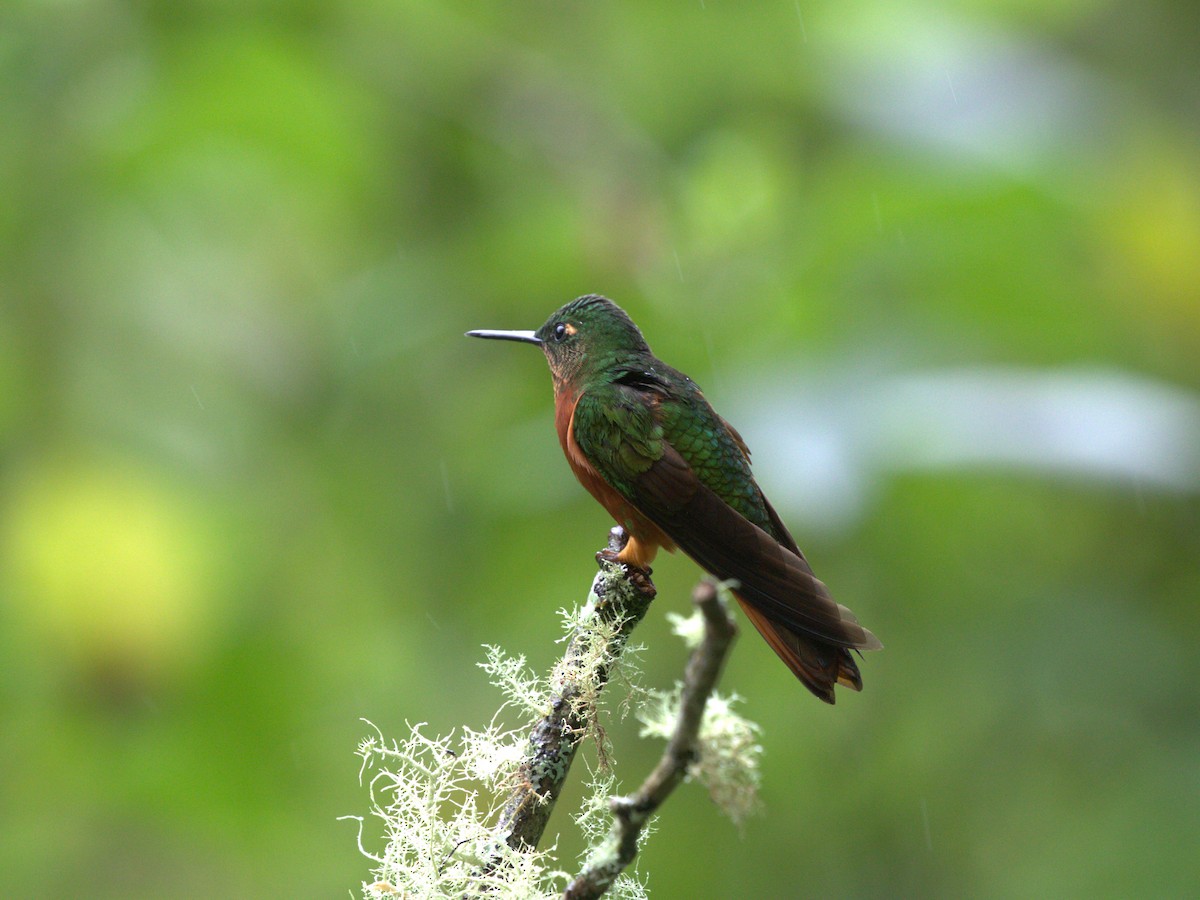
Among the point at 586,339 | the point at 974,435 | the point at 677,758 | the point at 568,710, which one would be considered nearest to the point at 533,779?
the point at 568,710

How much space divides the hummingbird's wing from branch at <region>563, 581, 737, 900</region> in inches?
29.9

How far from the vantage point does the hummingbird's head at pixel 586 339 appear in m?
2.75

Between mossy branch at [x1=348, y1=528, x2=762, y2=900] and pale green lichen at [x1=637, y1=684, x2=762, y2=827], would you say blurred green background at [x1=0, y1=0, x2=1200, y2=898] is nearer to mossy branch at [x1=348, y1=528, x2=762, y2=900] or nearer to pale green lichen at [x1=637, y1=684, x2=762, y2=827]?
mossy branch at [x1=348, y1=528, x2=762, y2=900]

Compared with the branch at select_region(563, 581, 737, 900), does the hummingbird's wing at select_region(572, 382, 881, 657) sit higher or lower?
higher

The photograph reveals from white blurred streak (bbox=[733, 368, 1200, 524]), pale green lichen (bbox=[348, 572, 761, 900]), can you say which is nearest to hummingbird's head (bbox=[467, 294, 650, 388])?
white blurred streak (bbox=[733, 368, 1200, 524])

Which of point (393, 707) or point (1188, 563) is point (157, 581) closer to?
point (393, 707)

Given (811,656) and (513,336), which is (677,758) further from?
(513,336)

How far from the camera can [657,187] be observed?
4105 mm

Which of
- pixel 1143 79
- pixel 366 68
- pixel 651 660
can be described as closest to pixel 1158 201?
pixel 1143 79

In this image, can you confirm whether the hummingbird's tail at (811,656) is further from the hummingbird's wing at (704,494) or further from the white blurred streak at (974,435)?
the white blurred streak at (974,435)

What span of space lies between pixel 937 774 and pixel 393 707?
2044 mm

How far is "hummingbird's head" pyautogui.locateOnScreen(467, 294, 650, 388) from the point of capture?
275 centimetres

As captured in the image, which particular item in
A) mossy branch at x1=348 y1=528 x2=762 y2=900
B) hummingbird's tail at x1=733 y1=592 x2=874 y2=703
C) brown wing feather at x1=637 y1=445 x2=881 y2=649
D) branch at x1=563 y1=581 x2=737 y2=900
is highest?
brown wing feather at x1=637 y1=445 x2=881 y2=649

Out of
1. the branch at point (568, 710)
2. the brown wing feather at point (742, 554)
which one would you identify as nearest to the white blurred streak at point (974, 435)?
the brown wing feather at point (742, 554)
